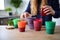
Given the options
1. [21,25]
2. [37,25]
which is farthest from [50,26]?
[21,25]

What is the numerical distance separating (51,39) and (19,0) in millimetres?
2931

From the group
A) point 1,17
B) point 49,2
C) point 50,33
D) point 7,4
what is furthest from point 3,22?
point 50,33

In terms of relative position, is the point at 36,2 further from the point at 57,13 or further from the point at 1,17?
the point at 1,17

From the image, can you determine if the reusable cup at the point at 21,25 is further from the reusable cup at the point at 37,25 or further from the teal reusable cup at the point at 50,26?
the teal reusable cup at the point at 50,26

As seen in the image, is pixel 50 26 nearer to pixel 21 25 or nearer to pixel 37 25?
pixel 37 25

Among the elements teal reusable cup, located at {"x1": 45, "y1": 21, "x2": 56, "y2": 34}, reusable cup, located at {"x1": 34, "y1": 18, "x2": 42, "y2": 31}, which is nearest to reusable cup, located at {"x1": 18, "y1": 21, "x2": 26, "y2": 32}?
reusable cup, located at {"x1": 34, "y1": 18, "x2": 42, "y2": 31}

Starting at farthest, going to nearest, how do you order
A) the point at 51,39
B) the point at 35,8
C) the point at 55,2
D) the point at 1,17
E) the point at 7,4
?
the point at 7,4 → the point at 1,17 → the point at 55,2 → the point at 35,8 → the point at 51,39

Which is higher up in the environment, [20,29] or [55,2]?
[55,2]

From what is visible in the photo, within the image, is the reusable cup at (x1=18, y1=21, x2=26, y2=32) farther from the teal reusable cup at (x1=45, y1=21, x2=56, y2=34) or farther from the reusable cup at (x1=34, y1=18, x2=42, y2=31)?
the teal reusable cup at (x1=45, y1=21, x2=56, y2=34)

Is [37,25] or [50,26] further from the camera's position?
[37,25]

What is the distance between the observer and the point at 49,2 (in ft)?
6.64

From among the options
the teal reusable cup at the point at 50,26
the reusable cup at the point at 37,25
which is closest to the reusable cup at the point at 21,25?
the reusable cup at the point at 37,25

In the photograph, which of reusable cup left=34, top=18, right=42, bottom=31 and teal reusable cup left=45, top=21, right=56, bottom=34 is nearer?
teal reusable cup left=45, top=21, right=56, bottom=34

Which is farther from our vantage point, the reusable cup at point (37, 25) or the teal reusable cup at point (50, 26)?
the reusable cup at point (37, 25)
